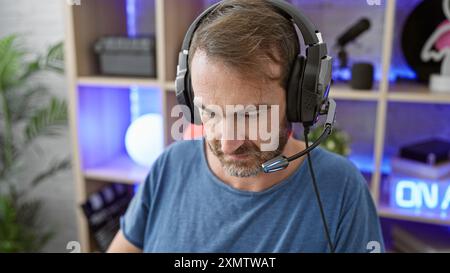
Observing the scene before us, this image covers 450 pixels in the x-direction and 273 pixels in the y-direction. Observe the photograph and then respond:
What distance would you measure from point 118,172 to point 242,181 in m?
1.04

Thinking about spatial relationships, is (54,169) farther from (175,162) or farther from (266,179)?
(266,179)

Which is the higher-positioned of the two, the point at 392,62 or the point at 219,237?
the point at 392,62

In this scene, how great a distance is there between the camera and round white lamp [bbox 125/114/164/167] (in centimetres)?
156

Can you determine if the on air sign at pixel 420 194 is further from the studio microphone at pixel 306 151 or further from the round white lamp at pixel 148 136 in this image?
the studio microphone at pixel 306 151

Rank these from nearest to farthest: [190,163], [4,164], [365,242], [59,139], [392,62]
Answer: [365,242]
[190,163]
[392,62]
[4,164]
[59,139]

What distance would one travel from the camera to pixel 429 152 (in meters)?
1.45

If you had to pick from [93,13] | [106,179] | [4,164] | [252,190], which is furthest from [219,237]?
[4,164]

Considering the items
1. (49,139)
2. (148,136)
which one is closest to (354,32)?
(148,136)

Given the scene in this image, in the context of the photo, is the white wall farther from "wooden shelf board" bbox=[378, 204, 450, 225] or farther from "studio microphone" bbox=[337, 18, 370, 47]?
"wooden shelf board" bbox=[378, 204, 450, 225]

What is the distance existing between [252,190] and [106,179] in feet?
3.50

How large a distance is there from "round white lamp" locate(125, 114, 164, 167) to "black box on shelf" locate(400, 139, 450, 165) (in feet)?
2.73

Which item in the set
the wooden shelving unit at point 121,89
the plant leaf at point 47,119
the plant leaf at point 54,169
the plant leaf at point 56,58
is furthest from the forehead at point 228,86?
the plant leaf at point 54,169

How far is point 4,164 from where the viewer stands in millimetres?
1919

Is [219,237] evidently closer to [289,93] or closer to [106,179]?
[289,93]
